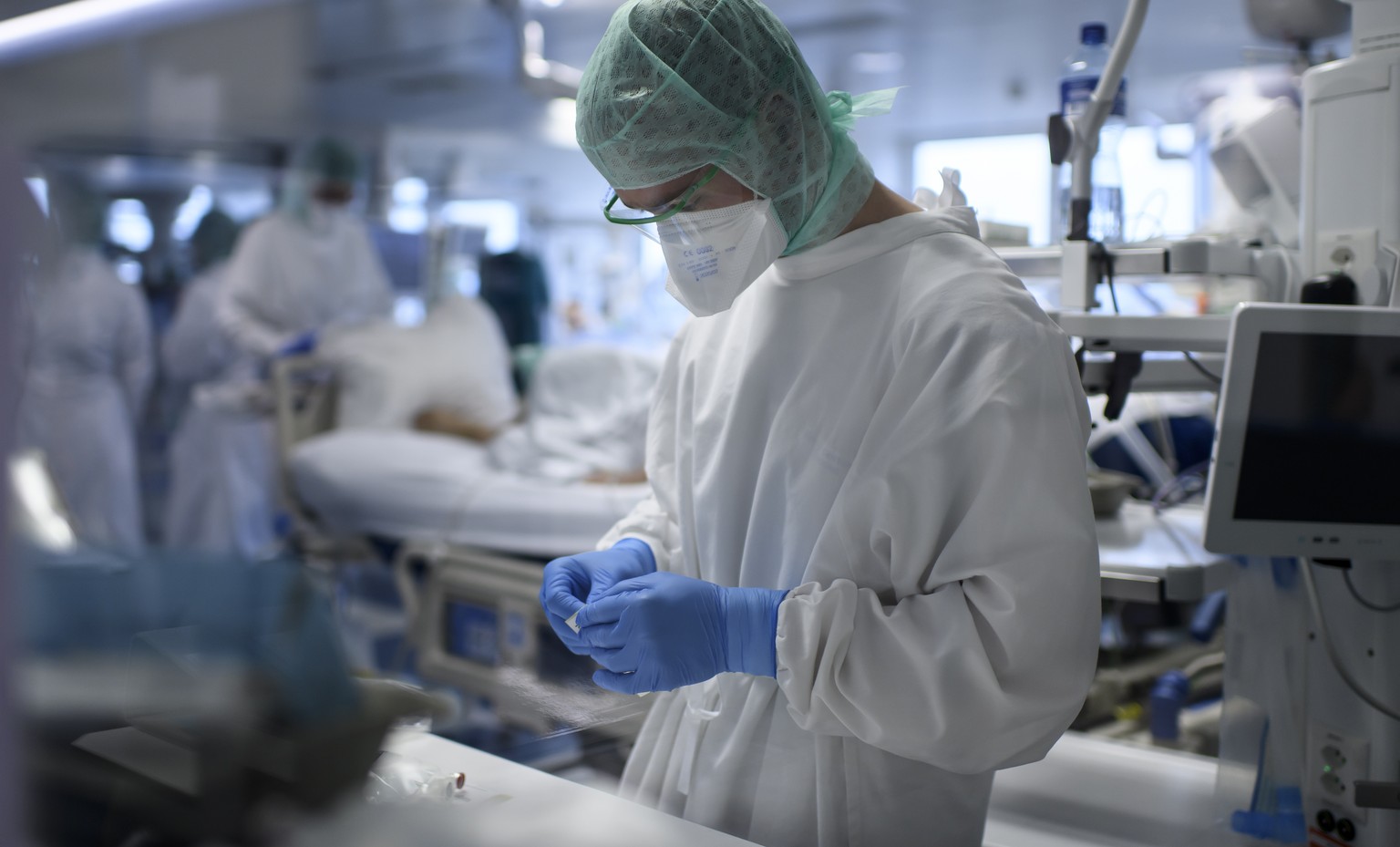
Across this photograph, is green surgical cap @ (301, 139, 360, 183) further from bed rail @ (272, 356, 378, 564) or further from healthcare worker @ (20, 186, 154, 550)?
bed rail @ (272, 356, 378, 564)

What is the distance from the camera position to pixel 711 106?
97 cm

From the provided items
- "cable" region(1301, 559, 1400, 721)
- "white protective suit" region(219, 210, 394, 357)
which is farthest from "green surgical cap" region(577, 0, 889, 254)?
"white protective suit" region(219, 210, 394, 357)

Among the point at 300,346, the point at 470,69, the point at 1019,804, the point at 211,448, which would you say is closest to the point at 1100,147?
the point at 1019,804

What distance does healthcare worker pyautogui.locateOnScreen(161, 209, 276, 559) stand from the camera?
179 inches

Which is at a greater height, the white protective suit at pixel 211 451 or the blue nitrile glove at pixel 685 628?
the blue nitrile glove at pixel 685 628

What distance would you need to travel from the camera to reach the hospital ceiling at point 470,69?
4.92 m

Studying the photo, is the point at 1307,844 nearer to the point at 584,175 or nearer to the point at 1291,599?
the point at 1291,599

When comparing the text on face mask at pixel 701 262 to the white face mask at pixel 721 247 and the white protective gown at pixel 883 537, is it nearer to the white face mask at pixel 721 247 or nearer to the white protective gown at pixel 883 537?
the white face mask at pixel 721 247

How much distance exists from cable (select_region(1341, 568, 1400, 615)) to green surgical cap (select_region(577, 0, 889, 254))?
0.88 m

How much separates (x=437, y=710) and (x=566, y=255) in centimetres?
636

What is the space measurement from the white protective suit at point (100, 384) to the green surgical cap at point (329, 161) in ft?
3.17

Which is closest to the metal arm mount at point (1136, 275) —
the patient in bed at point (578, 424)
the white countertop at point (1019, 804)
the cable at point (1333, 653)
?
the cable at point (1333, 653)

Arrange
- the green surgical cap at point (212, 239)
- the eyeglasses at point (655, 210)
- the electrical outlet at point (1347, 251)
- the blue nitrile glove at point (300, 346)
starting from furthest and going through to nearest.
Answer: the green surgical cap at point (212, 239)
the blue nitrile glove at point (300, 346)
the electrical outlet at point (1347, 251)
the eyeglasses at point (655, 210)

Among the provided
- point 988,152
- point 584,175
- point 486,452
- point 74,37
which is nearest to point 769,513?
point 988,152
